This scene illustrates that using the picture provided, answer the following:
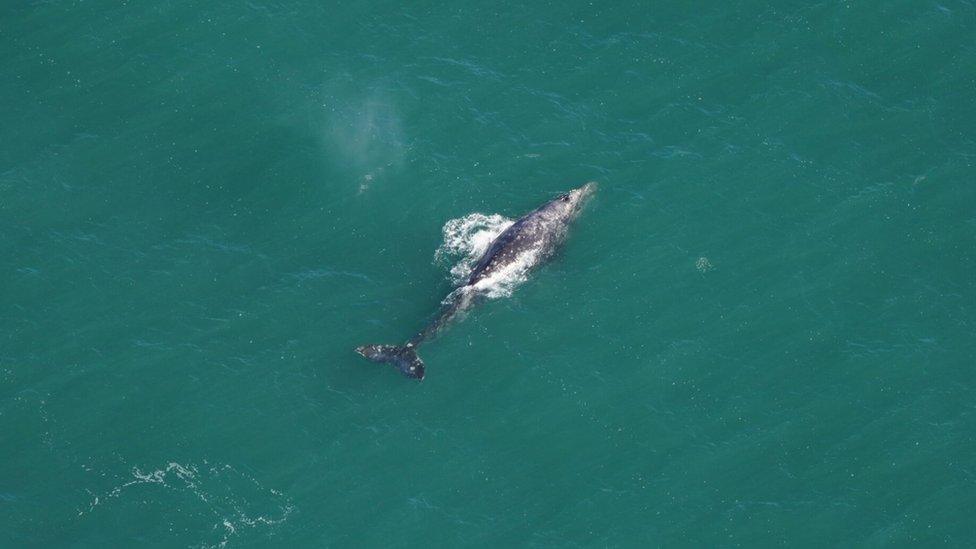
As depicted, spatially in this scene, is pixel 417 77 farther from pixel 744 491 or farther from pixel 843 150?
pixel 744 491

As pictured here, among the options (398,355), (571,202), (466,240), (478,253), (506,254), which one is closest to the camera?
(398,355)

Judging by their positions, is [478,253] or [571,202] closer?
[478,253]

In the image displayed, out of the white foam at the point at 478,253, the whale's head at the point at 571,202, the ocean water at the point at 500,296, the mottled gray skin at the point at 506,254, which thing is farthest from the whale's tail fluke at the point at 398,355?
the whale's head at the point at 571,202

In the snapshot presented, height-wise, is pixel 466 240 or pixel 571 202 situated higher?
pixel 571 202

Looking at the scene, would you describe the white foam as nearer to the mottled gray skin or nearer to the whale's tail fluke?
the mottled gray skin

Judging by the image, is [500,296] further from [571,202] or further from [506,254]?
[571,202]

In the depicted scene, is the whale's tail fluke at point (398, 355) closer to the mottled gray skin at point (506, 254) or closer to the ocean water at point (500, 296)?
the mottled gray skin at point (506, 254)

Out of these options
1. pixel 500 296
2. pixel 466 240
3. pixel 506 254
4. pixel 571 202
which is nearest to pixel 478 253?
pixel 466 240
